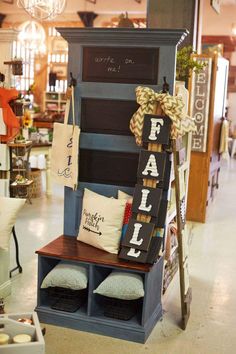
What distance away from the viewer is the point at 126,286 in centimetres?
327

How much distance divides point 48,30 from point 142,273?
13257 millimetres

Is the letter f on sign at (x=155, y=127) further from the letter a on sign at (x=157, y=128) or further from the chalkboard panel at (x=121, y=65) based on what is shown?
the chalkboard panel at (x=121, y=65)

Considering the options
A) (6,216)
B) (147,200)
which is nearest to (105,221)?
(147,200)

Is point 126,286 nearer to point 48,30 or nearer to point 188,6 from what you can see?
point 188,6

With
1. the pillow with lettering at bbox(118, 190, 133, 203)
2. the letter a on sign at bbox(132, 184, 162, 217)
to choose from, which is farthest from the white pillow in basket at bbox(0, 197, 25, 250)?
the letter a on sign at bbox(132, 184, 162, 217)

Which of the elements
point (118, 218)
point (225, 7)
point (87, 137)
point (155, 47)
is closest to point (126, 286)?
point (118, 218)

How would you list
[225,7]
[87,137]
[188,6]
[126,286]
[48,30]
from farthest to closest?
[48,30] → [225,7] → [188,6] → [87,137] → [126,286]

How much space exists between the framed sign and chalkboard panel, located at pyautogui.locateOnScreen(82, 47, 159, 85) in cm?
274

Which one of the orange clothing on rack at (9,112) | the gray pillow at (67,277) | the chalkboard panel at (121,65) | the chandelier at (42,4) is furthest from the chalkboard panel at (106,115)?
the chandelier at (42,4)

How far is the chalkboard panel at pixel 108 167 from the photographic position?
3.60 m

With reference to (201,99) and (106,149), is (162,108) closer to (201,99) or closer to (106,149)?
(106,149)

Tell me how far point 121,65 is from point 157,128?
22.7 inches

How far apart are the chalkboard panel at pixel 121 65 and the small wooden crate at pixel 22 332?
1.68m

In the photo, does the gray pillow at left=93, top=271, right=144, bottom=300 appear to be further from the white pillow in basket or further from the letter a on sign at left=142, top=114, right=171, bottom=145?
the letter a on sign at left=142, top=114, right=171, bottom=145
